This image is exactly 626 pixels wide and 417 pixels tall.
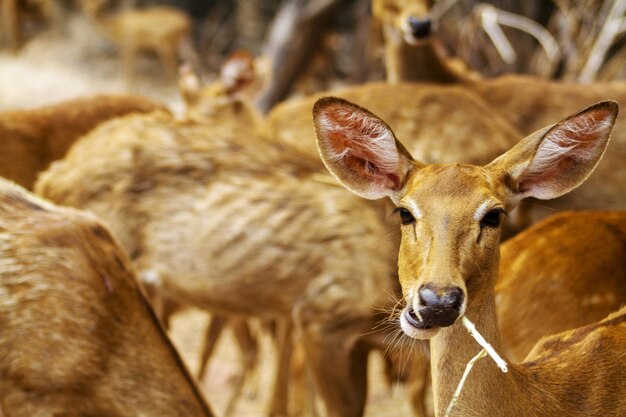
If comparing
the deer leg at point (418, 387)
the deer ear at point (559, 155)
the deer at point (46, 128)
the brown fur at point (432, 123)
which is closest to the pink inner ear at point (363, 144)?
the deer ear at point (559, 155)

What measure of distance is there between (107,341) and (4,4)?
13.0 m

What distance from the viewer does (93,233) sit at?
3.90 metres

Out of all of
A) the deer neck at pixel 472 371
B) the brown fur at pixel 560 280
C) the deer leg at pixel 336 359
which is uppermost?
the deer neck at pixel 472 371

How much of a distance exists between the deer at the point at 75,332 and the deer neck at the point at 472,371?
3.88ft

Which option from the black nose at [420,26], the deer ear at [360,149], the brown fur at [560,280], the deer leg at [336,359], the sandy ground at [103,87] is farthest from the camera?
the sandy ground at [103,87]

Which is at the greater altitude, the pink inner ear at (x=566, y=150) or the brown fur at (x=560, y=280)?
the pink inner ear at (x=566, y=150)

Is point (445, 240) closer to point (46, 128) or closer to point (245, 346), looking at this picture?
point (245, 346)

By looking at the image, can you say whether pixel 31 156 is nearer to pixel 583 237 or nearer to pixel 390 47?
pixel 390 47

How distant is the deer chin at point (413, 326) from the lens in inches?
102

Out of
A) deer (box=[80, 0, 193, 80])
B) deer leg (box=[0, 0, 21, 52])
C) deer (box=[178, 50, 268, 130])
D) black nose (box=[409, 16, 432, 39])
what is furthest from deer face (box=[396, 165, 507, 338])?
deer leg (box=[0, 0, 21, 52])

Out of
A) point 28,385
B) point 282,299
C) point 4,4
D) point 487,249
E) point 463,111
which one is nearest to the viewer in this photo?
point 487,249

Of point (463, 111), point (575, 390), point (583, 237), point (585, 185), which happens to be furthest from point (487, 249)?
point (585, 185)

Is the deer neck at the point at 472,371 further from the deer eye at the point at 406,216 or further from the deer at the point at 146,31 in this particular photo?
the deer at the point at 146,31

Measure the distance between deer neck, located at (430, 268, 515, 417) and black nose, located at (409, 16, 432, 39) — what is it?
147 inches
